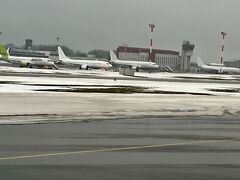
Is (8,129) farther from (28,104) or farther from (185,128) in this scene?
(28,104)

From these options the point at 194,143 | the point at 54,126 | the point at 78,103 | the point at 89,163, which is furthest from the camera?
the point at 78,103

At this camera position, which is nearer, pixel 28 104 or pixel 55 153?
pixel 55 153

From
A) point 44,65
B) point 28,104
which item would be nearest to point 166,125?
point 28,104

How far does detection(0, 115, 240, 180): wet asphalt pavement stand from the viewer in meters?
8.88

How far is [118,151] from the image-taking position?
11.5 meters

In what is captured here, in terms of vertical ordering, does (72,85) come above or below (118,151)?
below

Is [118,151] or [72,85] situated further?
[72,85]

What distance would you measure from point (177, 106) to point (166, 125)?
10.1m

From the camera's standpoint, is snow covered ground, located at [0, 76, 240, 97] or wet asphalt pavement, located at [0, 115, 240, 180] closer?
wet asphalt pavement, located at [0, 115, 240, 180]

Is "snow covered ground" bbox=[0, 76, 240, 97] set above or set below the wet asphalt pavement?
below

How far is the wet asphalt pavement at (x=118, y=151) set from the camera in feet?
29.1

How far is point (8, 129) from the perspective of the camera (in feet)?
50.2
